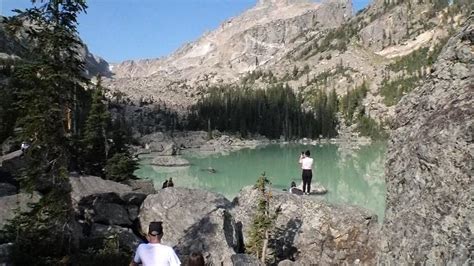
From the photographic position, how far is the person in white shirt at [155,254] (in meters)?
6.15

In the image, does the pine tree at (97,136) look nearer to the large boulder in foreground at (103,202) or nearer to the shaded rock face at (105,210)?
the large boulder in foreground at (103,202)

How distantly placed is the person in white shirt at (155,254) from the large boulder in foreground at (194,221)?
25.4 ft

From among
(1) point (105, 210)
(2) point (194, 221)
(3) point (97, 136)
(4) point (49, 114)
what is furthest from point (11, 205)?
(3) point (97, 136)

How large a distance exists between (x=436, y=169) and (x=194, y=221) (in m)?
10.4

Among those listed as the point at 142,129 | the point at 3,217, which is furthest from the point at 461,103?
the point at 142,129

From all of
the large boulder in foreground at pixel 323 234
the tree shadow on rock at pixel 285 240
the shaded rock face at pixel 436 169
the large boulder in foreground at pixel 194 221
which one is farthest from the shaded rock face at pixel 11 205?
the shaded rock face at pixel 436 169

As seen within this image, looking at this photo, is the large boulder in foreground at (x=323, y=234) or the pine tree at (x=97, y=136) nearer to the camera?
the large boulder in foreground at (x=323, y=234)

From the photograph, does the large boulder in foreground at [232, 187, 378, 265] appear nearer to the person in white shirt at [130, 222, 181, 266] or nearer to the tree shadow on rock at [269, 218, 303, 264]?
the tree shadow on rock at [269, 218, 303, 264]

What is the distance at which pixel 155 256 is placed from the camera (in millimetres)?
6156

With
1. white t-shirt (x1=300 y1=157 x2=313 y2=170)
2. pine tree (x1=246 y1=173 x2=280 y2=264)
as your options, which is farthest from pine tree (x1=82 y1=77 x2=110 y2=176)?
pine tree (x1=246 y1=173 x2=280 y2=264)

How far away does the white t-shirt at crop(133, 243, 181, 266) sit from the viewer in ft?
20.2

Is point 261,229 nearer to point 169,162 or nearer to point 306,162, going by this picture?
point 306,162

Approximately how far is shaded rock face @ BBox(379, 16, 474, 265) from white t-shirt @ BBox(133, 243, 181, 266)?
334cm

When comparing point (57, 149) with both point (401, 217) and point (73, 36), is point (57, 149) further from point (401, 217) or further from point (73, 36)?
point (401, 217)
